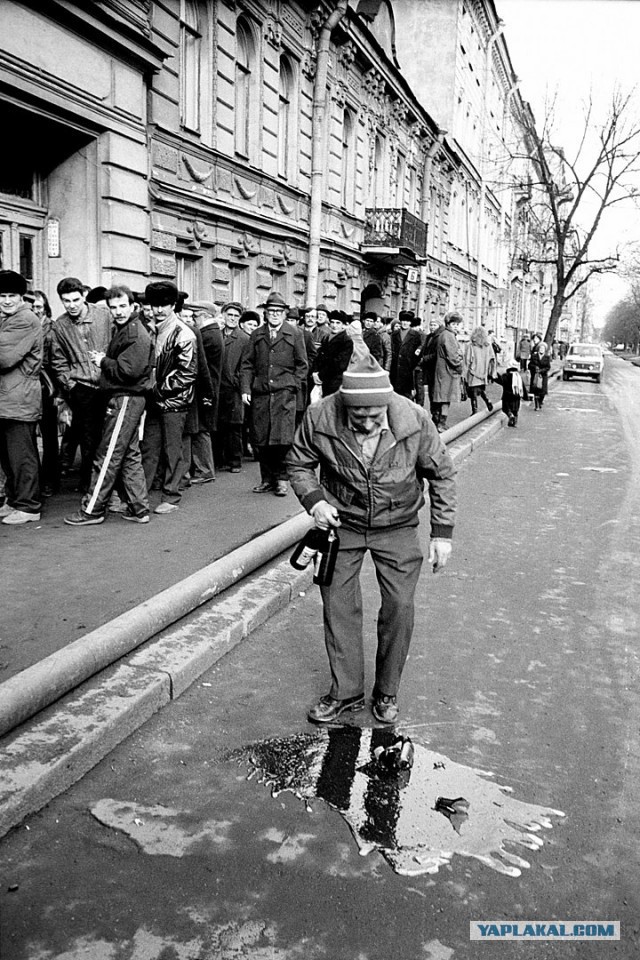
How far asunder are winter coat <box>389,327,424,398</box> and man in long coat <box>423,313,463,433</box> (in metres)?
0.38

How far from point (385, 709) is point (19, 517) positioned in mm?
4003

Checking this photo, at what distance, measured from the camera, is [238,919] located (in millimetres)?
2707

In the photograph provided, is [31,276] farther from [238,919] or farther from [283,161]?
[238,919]

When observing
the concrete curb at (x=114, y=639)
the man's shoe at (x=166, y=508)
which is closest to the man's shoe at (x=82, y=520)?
the man's shoe at (x=166, y=508)

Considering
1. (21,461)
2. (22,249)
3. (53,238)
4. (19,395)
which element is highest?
(53,238)

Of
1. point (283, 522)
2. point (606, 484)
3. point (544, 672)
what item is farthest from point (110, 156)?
point (544, 672)

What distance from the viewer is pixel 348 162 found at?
22.1 m

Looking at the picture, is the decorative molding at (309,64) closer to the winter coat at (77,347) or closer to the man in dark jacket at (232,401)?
→ the man in dark jacket at (232,401)

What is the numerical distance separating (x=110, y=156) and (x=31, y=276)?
1810mm

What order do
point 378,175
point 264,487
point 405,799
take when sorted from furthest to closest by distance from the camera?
1. point 378,175
2. point 264,487
3. point 405,799

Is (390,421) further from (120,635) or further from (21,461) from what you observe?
(21,461)

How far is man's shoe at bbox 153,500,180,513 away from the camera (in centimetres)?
769

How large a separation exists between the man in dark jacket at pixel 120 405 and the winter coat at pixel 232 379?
287 centimetres

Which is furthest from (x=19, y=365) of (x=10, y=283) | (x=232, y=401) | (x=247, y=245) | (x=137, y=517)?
(x=247, y=245)
